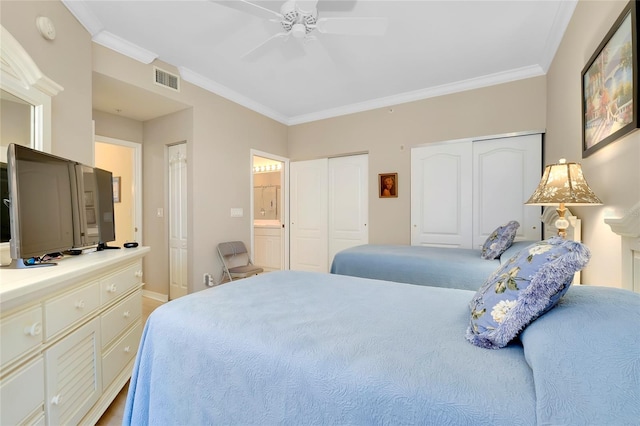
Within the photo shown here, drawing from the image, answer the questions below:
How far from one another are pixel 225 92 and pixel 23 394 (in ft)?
11.2

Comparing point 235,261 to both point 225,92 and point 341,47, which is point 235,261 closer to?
point 225,92

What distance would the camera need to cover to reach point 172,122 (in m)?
3.52

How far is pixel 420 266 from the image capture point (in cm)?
251

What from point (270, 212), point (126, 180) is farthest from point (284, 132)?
point (126, 180)

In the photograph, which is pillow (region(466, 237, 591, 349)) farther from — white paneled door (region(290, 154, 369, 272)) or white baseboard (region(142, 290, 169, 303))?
white baseboard (region(142, 290, 169, 303))

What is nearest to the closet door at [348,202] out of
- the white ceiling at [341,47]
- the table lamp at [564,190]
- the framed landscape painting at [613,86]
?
the white ceiling at [341,47]

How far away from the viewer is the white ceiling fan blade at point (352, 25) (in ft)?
6.56

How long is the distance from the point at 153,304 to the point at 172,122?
7.71ft

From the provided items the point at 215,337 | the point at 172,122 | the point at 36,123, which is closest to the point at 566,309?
the point at 215,337

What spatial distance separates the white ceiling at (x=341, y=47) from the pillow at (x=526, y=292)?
2.10 metres

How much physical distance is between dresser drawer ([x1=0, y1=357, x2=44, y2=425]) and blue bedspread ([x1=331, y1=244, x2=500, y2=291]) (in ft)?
7.26

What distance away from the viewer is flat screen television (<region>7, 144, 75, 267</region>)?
49.4 inches

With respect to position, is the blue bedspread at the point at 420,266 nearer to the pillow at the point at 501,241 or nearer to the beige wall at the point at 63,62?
the pillow at the point at 501,241

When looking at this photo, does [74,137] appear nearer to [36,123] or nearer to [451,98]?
[36,123]
